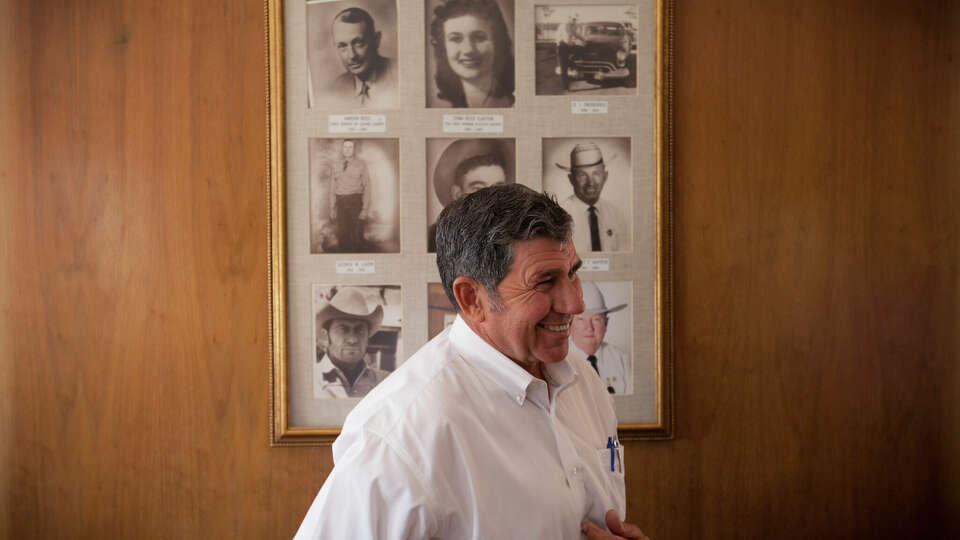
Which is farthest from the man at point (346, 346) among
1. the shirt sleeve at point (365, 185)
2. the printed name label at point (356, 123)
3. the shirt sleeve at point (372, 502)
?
the shirt sleeve at point (372, 502)

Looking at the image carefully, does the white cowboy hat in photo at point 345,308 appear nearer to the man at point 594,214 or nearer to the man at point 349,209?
the man at point 349,209

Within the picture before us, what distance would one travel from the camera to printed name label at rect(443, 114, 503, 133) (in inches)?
73.6

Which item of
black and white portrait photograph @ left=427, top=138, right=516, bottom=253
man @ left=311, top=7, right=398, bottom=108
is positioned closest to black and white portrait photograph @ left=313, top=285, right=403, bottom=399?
black and white portrait photograph @ left=427, top=138, right=516, bottom=253

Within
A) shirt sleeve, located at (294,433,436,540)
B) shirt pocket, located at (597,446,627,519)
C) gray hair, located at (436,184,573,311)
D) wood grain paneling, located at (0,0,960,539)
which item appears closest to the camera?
shirt sleeve, located at (294,433,436,540)

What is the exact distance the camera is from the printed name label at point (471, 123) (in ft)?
6.13

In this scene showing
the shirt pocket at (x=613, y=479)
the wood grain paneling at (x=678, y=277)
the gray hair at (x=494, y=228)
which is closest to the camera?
the gray hair at (x=494, y=228)

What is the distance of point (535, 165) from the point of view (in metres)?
1.88

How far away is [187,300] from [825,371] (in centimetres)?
209

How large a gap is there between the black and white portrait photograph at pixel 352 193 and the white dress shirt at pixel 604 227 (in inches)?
23.1

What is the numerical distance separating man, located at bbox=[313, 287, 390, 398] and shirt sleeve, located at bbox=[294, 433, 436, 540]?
87 cm

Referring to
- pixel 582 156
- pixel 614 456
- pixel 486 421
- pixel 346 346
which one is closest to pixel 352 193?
pixel 346 346

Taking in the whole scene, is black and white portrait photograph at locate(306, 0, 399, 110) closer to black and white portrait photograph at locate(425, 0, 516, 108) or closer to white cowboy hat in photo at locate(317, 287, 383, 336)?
black and white portrait photograph at locate(425, 0, 516, 108)

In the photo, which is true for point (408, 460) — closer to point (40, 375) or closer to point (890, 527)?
point (40, 375)

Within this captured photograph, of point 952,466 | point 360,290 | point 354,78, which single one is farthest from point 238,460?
point 952,466
